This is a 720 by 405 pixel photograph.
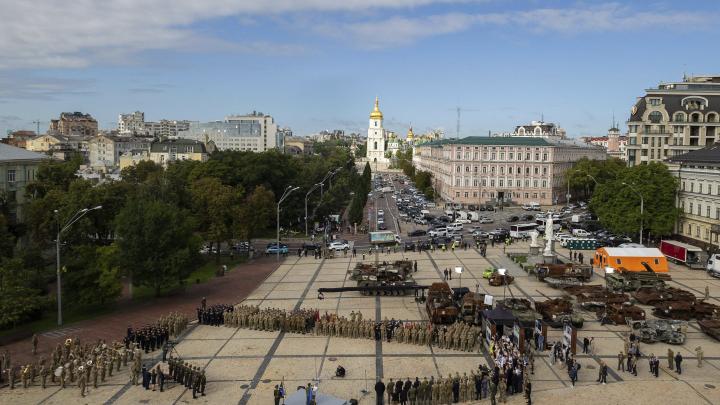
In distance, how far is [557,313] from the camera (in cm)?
3177

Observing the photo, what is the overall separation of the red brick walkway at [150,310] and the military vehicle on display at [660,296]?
2357 centimetres

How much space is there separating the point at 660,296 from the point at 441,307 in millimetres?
13193

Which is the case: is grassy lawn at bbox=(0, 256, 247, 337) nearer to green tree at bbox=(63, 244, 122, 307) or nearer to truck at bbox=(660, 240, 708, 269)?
green tree at bbox=(63, 244, 122, 307)

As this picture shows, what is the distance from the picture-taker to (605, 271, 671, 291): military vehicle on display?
38.3m

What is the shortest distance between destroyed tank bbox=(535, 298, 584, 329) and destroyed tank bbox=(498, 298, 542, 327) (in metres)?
0.46

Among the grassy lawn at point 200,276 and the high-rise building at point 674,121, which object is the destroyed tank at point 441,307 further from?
the high-rise building at point 674,121

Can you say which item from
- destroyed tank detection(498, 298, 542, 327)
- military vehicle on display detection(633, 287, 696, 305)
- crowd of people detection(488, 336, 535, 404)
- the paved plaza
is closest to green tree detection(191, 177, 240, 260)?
the paved plaza

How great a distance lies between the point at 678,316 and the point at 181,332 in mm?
25299

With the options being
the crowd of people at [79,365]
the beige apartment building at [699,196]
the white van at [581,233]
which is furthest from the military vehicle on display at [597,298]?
the white van at [581,233]

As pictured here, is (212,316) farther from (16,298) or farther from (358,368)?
(358,368)

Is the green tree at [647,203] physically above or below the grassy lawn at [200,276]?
above

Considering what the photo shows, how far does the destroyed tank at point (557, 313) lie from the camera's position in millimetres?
30253

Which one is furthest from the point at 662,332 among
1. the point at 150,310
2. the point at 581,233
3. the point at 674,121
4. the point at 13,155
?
the point at 674,121

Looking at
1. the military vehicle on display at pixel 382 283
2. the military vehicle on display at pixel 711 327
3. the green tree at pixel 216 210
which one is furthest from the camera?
the green tree at pixel 216 210
